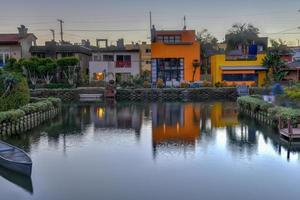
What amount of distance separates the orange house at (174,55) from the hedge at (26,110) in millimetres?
26188

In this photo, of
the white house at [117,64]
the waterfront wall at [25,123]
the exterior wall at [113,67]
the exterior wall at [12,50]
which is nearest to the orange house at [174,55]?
the exterior wall at [113,67]

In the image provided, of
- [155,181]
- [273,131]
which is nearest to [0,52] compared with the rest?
[273,131]

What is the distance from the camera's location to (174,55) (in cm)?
6494

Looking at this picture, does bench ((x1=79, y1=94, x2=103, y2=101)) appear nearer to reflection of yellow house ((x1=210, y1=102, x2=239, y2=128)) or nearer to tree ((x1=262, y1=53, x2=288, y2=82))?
reflection of yellow house ((x1=210, y1=102, x2=239, y2=128))

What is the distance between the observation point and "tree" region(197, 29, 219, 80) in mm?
79488

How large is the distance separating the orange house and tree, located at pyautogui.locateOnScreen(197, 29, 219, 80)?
38.9 ft

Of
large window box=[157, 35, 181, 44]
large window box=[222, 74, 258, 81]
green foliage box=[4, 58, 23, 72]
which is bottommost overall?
large window box=[222, 74, 258, 81]

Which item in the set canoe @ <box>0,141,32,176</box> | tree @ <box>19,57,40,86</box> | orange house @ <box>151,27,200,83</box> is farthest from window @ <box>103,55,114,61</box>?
canoe @ <box>0,141,32,176</box>

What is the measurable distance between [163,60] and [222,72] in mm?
8896

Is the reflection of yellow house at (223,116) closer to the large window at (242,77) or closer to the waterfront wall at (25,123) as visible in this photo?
the waterfront wall at (25,123)

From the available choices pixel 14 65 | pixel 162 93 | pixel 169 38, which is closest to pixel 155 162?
pixel 162 93

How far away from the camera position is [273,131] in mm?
27812

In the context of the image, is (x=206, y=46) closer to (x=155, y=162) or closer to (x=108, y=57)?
(x=108, y=57)

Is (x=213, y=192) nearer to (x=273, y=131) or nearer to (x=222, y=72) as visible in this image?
(x=273, y=131)
